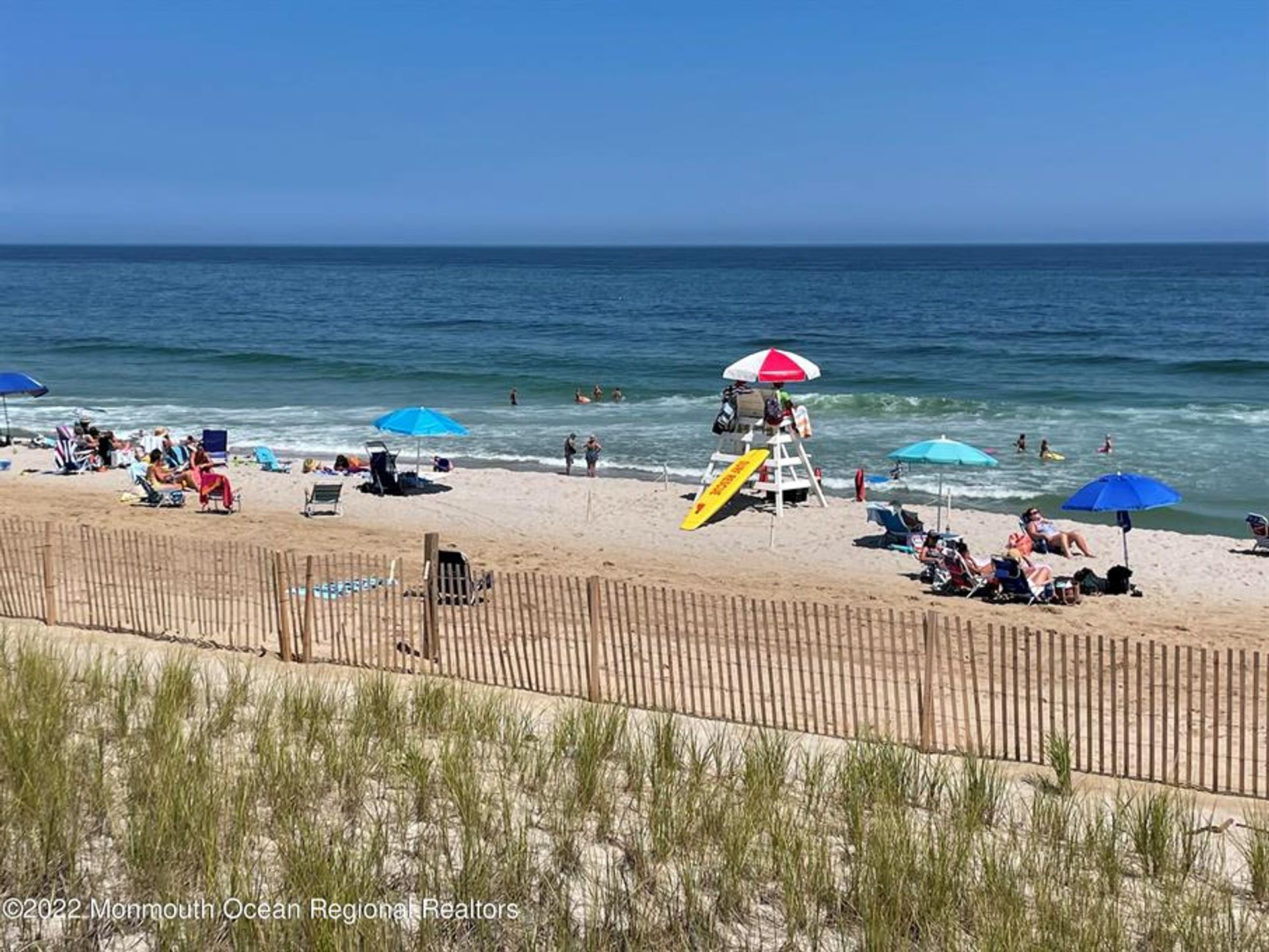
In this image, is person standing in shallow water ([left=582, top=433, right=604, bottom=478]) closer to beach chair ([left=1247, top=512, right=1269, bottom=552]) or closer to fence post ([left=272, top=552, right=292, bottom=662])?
beach chair ([left=1247, top=512, right=1269, bottom=552])

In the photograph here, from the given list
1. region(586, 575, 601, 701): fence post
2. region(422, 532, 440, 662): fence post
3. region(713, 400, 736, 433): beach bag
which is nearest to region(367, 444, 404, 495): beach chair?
region(713, 400, 736, 433): beach bag

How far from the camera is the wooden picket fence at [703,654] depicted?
8.30m

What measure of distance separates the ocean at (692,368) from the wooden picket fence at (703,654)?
11.7 metres

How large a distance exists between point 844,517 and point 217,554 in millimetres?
10920

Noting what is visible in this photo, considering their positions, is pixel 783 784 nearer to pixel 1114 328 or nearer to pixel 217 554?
pixel 217 554

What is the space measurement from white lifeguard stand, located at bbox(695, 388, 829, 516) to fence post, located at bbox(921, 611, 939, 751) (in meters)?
11.2

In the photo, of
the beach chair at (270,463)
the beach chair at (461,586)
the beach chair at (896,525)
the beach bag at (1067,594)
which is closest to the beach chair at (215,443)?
the beach chair at (270,463)

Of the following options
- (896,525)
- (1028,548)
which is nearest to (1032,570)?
(1028,548)

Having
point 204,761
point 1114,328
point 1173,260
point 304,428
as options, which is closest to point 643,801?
point 204,761

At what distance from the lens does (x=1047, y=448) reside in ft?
85.3

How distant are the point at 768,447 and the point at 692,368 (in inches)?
980

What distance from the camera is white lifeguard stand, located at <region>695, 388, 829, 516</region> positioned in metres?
20.2

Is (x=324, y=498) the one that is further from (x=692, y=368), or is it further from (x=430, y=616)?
(x=692, y=368)

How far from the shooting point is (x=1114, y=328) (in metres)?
57.2
